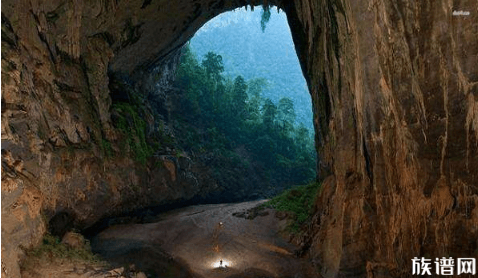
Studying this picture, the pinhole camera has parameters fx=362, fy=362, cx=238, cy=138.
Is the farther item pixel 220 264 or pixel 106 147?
pixel 106 147

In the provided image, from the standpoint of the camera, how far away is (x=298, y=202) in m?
20.2

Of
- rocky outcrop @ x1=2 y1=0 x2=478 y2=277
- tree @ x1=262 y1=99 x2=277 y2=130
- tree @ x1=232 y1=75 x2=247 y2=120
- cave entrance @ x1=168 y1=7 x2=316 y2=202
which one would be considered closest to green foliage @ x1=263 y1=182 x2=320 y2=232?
rocky outcrop @ x1=2 y1=0 x2=478 y2=277

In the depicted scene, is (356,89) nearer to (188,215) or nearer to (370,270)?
(370,270)

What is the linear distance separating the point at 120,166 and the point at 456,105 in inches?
565

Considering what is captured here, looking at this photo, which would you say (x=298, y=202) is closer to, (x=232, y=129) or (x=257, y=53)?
(x=232, y=129)

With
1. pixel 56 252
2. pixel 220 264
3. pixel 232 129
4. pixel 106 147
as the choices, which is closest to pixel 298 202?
pixel 220 264

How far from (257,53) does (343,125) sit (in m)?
107

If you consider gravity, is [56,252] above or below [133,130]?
below

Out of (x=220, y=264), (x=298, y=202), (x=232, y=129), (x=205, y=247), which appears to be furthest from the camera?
(x=232, y=129)

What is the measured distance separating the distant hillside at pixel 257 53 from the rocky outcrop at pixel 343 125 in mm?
80972

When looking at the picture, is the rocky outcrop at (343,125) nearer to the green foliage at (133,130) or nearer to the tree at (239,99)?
the green foliage at (133,130)

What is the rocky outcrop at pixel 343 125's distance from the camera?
840cm

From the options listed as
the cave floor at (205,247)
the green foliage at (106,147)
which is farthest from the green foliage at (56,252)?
the green foliage at (106,147)

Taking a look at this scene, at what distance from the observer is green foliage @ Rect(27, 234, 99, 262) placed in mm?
9780
